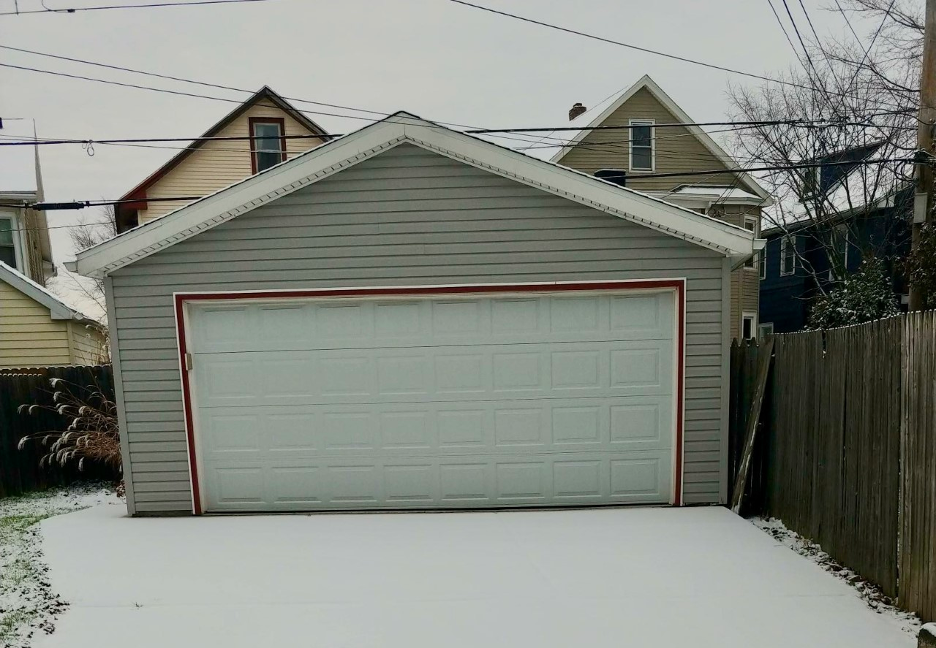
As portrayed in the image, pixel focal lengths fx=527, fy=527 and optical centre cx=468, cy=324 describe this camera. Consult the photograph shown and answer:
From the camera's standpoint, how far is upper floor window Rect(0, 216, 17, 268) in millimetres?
12008

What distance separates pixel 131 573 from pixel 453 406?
10.2ft

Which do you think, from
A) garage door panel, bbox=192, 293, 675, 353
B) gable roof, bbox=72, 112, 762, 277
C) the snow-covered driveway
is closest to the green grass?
the snow-covered driveway

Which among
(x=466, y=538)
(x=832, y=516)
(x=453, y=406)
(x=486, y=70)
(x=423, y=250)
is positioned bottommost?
(x=466, y=538)

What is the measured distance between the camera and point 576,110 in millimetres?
18734

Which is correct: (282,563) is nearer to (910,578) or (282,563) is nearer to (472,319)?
(472,319)

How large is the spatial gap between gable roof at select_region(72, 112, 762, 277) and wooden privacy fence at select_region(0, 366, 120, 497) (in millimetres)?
3074

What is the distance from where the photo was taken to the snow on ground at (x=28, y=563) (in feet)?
11.5

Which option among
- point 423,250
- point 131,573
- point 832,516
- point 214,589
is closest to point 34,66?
point 423,250

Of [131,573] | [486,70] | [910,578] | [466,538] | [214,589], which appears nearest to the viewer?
[910,578]

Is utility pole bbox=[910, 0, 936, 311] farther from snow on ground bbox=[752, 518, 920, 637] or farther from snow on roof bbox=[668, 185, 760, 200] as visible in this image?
snow on roof bbox=[668, 185, 760, 200]

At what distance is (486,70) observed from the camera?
554 inches

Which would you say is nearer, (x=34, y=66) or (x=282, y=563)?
(x=282, y=563)

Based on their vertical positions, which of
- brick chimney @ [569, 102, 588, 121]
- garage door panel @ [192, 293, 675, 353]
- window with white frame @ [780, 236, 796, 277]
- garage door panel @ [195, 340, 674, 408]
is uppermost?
brick chimney @ [569, 102, 588, 121]

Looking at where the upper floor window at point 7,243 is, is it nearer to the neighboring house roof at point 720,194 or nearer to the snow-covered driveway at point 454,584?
the snow-covered driveway at point 454,584
